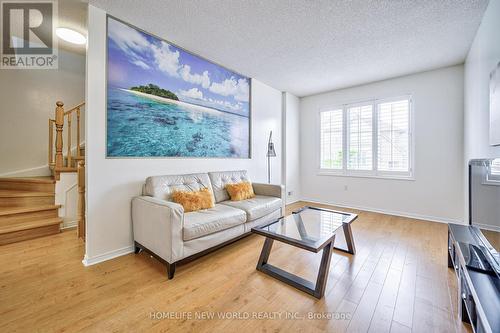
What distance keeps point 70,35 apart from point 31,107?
1.88 metres

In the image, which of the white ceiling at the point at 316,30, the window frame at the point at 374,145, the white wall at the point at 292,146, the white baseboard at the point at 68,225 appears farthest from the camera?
the white wall at the point at 292,146

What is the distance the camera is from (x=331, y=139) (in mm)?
4672

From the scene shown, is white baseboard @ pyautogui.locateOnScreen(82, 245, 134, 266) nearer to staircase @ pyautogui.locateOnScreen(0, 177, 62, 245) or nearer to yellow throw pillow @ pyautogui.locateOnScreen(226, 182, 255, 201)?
staircase @ pyautogui.locateOnScreen(0, 177, 62, 245)

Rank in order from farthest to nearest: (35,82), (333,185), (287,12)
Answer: (333,185), (35,82), (287,12)

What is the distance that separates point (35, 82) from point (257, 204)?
14.8 ft

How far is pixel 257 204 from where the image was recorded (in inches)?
109

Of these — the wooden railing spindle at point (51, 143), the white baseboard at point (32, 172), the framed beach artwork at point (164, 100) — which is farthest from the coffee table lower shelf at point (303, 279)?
the white baseboard at point (32, 172)

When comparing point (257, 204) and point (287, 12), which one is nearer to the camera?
point (287, 12)

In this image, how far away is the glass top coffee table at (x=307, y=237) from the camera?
163cm

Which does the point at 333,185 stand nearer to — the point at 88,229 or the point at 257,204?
the point at 257,204

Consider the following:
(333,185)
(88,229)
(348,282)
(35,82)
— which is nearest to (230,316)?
(348,282)

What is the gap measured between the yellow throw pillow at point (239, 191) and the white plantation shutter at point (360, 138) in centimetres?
254

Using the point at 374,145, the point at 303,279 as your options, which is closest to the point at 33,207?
the point at 303,279

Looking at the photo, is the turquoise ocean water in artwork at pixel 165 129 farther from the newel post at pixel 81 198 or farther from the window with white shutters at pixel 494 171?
the window with white shutters at pixel 494 171
